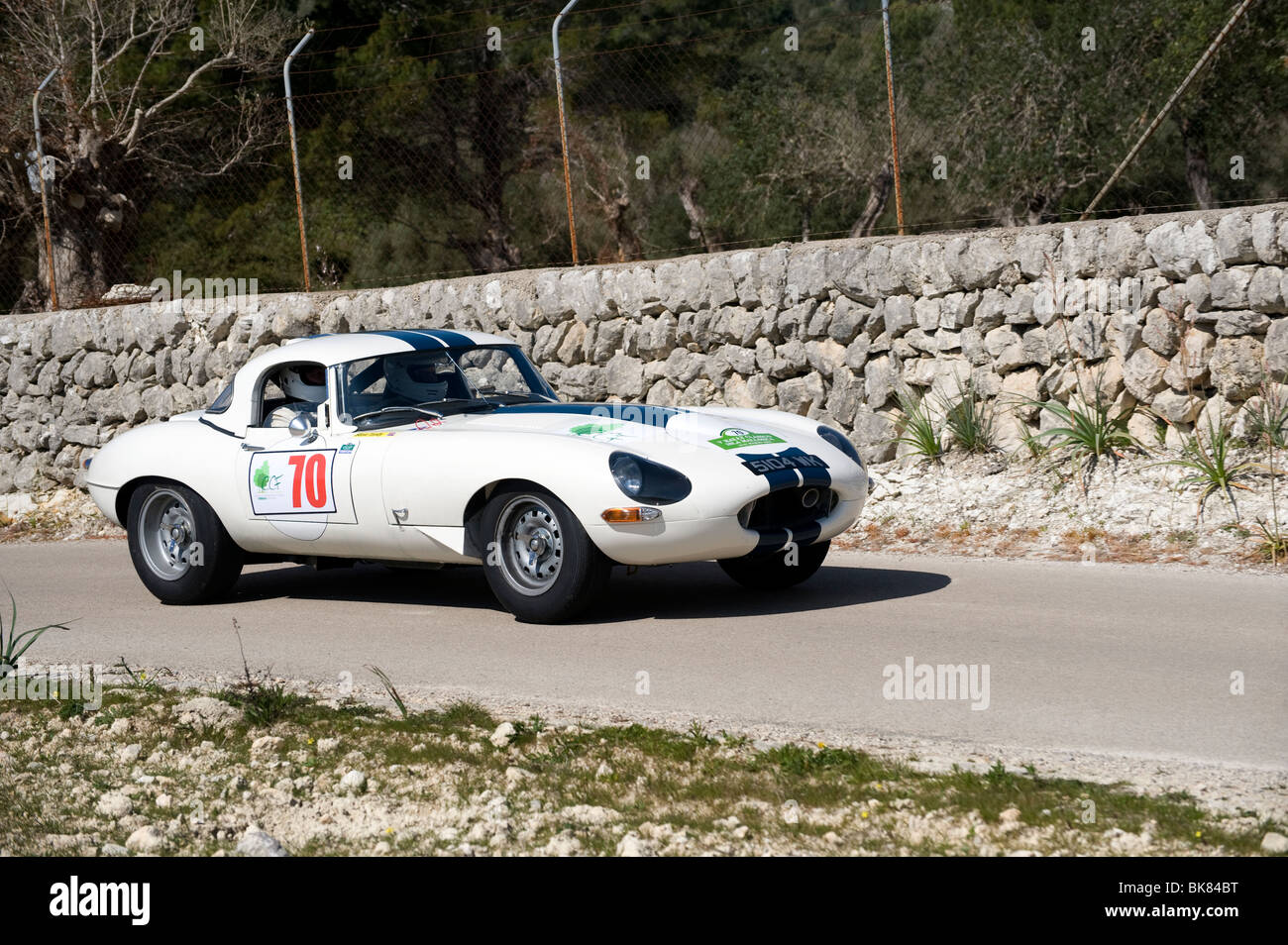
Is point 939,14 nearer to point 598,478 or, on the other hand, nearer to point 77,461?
point 77,461

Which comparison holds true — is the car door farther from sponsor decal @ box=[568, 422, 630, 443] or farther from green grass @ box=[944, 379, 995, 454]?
green grass @ box=[944, 379, 995, 454]

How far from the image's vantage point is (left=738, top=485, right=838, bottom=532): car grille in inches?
298

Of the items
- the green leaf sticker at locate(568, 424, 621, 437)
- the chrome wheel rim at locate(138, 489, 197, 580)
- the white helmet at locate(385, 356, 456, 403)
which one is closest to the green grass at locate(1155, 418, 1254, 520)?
the green leaf sticker at locate(568, 424, 621, 437)

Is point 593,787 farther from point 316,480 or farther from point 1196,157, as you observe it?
point 1196,157

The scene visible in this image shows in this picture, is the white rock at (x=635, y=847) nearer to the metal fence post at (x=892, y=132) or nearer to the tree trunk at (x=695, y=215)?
the metal fence post at (x=892, y=132)

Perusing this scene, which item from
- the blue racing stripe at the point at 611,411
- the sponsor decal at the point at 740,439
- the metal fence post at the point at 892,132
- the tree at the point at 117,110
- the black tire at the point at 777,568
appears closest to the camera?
the sponsor decal at the point at 740,439

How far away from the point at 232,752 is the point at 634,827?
1.93 m

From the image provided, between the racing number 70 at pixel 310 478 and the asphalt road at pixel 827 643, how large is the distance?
29.3 inches

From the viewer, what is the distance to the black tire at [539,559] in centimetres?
734

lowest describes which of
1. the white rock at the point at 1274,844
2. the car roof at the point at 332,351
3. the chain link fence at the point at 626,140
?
the white rock at the point at 1274,844

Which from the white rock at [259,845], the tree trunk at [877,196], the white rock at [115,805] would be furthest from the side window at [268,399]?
the tree trunk at [877,196]

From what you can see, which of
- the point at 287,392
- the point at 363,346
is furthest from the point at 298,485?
the point at 363,346

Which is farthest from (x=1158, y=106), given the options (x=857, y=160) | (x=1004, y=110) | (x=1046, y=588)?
(x=1046, y=588)

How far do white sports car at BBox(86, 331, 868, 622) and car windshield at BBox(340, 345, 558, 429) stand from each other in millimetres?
12
